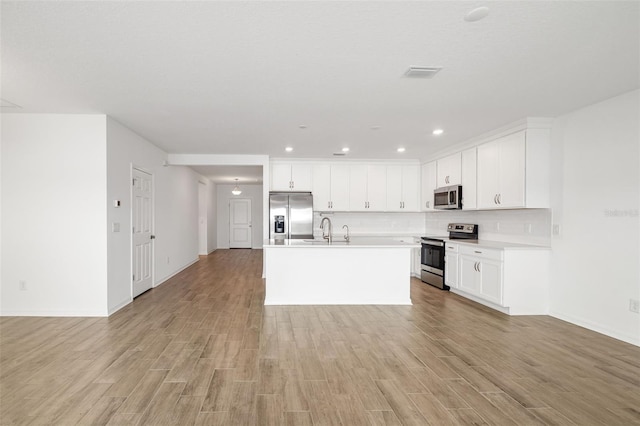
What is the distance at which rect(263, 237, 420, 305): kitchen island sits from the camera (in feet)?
16.3

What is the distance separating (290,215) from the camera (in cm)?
699

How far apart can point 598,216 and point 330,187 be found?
4.64 meters

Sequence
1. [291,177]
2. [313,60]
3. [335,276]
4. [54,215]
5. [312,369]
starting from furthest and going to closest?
[291,177] < [335,276] < [54,215] < [312,369] < [313,60]

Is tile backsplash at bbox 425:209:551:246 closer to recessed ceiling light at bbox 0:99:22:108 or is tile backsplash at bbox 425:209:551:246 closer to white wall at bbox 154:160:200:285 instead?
white wall at bbox 154:160:200:285

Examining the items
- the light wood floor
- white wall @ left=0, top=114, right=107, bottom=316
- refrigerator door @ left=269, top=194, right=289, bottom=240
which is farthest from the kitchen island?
white wall @ left=0, top=114, right=107, bottom=316

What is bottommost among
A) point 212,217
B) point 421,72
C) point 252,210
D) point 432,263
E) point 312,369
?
point 312,369

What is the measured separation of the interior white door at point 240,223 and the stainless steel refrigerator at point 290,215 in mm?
6289

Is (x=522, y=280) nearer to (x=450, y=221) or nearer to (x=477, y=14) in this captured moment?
(x=450, y=221)

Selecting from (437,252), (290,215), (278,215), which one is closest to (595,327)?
(437,252)

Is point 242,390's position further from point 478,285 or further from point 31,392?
point 478,285

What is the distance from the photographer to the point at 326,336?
3.63m

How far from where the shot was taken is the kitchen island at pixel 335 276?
496 centimetres

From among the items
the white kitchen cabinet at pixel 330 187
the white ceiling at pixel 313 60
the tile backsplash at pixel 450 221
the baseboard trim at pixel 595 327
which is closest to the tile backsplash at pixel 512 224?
the tile backsplash at pixel 450 221

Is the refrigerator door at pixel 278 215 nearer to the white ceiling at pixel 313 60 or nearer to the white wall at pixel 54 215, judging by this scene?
the white ceiling at pixel 313 60
